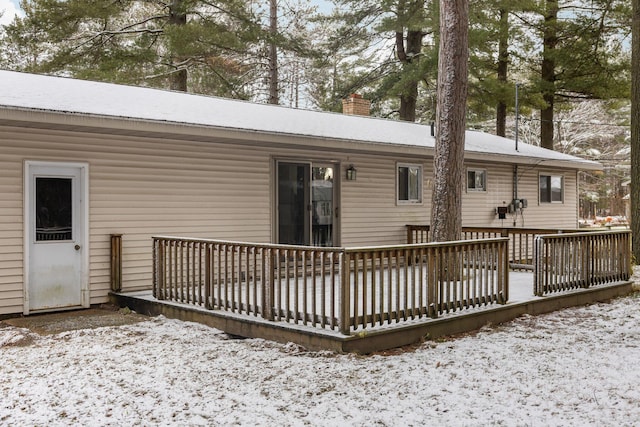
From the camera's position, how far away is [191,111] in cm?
980

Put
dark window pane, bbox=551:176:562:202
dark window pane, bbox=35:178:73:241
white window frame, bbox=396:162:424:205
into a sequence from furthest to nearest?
dark window pane, bbox=551:176:562:202 → white window frame, bbox=396:162:424:205 → dark window pane, bbox=35:178:73:241

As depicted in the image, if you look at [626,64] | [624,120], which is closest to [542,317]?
[626,64]

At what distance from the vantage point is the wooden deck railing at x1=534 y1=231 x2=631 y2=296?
28.1 feet

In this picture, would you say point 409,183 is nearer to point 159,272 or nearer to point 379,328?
point 159,272

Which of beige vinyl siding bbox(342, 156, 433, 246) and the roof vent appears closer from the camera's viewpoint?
beige vinyl siding bbox(342, 156, 433, 246)

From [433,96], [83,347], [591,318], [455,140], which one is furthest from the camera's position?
[433,96]

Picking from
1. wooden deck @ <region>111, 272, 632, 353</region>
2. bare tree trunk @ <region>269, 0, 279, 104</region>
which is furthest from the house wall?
bare tree trunk @ <region>269, 0, 279, 104</region>

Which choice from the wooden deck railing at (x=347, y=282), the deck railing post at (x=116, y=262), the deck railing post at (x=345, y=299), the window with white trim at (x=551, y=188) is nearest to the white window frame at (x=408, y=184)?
the wooden deck railing at (x=347, y=282)

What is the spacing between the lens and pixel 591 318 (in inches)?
314

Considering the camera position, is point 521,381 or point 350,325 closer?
point 521,381

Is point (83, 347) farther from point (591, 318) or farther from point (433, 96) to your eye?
point (433, 96)

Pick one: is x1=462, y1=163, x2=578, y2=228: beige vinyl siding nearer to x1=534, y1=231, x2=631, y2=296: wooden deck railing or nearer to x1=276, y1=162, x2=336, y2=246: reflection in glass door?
x1=276, y1=162, x2=336, y2=246: reflection in glass door

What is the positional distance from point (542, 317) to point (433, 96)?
751 inches

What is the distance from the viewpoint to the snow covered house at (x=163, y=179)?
789cm
